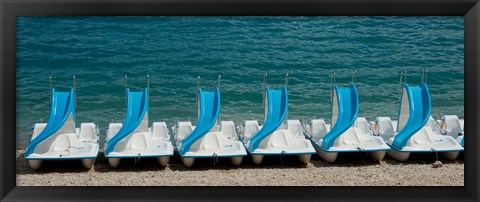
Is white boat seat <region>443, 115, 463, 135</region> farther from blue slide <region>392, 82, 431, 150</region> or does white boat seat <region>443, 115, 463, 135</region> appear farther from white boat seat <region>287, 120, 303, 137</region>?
white boat seat <region>287, 120, 303, 137</region>

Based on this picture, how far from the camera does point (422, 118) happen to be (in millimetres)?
8797

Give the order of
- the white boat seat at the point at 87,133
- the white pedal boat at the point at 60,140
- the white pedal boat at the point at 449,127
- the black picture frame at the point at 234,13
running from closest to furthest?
the black picture frame at the point at 234,13 → the white pedal boat at the point at 60,140 → the white boat seat at the point at 87,133 → the white pedal boat at the point at 449,127

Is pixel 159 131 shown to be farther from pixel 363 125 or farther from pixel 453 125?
pixel 453 125

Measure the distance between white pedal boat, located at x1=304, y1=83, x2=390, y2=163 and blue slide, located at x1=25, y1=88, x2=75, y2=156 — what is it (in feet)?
10.8

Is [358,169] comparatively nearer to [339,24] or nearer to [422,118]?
[422,118]

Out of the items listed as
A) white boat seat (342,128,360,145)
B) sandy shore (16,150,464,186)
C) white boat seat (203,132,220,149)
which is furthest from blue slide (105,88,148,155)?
white boat seat (342,128,360,145)

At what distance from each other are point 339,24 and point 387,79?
10.00 feet

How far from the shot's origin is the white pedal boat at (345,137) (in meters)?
8.64

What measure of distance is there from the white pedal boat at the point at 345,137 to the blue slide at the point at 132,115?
2.38m

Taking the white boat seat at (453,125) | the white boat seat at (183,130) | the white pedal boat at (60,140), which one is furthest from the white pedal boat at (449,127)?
the white pedal boat at (60,140)

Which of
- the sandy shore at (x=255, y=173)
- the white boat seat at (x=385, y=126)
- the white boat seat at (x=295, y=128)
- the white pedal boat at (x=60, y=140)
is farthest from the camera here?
the white boat seat at (x=385, y=126)

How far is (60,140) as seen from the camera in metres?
8.55

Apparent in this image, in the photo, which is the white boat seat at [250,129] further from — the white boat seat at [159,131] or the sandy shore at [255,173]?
the white boat seat at [159,131]

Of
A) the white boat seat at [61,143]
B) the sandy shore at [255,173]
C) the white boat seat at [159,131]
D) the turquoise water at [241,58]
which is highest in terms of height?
the turquoise water at [241,58]
